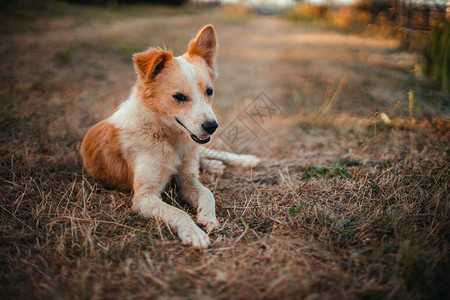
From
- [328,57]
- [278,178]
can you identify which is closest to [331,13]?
[328,57]

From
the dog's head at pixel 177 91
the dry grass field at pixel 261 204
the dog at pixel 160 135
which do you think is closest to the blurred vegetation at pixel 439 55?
the dry grass field at pixel 261 204

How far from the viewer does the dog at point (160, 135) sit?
2.30 m

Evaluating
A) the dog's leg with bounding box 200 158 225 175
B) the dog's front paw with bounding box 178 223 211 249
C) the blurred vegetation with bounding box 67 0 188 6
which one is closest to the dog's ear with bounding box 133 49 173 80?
the dog's leg with bounding box 200 158 225 175

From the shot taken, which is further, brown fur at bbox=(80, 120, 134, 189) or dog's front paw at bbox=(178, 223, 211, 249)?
brown fur at bbox=(80, 120, 134, 189)

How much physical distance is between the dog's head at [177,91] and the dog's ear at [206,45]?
0.94 feet

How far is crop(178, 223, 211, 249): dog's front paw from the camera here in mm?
1856

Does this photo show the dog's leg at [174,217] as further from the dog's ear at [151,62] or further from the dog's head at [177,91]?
the dog's ear at [151,62]

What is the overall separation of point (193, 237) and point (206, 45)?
1.96 meters

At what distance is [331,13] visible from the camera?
14.8m

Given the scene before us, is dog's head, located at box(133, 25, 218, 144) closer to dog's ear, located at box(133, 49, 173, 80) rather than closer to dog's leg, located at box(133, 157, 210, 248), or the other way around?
dog's ear, located at box(133, 49, 173, 80)

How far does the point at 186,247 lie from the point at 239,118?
10.6ft

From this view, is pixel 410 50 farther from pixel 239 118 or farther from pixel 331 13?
pixel 331 13

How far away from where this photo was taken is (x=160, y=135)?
2490mm

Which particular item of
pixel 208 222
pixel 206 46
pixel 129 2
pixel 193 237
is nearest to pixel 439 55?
pixel 206 46
